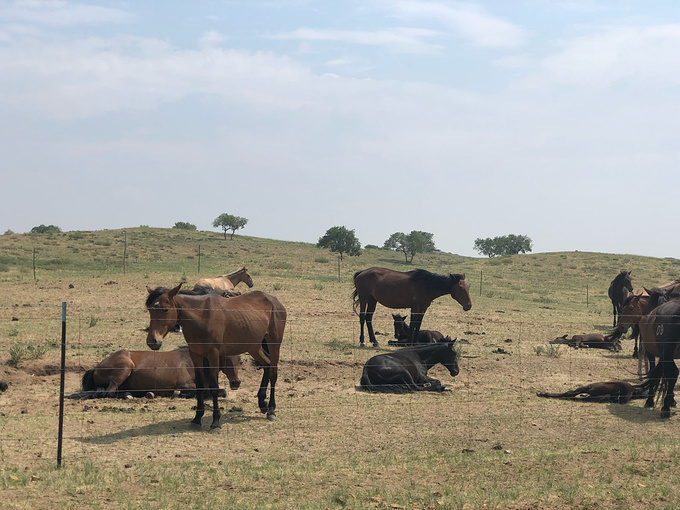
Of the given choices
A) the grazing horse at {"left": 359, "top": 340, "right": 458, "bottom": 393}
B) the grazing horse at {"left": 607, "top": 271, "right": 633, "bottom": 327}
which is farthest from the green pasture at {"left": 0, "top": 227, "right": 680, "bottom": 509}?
the grazing horse at {"left": 607, "top": 271, "right": 633, "bottom": 327}

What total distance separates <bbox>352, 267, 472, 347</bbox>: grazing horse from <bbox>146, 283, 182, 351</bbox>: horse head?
31.1ft

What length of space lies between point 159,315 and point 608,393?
326 inches

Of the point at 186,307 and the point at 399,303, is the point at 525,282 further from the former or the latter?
the point at 186,307

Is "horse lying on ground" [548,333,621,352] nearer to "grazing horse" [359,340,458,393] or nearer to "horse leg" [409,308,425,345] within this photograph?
"horse leg" [409,308,425,345]

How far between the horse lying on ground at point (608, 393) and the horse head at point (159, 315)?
712 centimetres

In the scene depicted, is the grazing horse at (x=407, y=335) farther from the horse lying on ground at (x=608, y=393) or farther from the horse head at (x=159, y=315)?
the horse head at (x=159, y=315)

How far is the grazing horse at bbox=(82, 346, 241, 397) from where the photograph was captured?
12.1 meters

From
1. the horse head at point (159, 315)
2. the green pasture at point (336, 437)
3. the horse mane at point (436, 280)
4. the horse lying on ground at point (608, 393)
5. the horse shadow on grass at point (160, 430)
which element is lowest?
the horse shadow on grass at point (160, 430)

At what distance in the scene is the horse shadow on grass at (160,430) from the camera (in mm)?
9438

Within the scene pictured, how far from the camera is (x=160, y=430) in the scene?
33.2ft

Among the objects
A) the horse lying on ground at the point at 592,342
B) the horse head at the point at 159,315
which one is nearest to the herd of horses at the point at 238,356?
the horse head at the point at 159,315

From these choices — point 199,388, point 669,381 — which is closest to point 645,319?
point 669,381

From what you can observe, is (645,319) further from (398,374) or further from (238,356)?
(238,356)

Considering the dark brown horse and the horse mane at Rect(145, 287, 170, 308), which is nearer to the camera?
the horse mane at Rect(145, 287, 170, 308)
